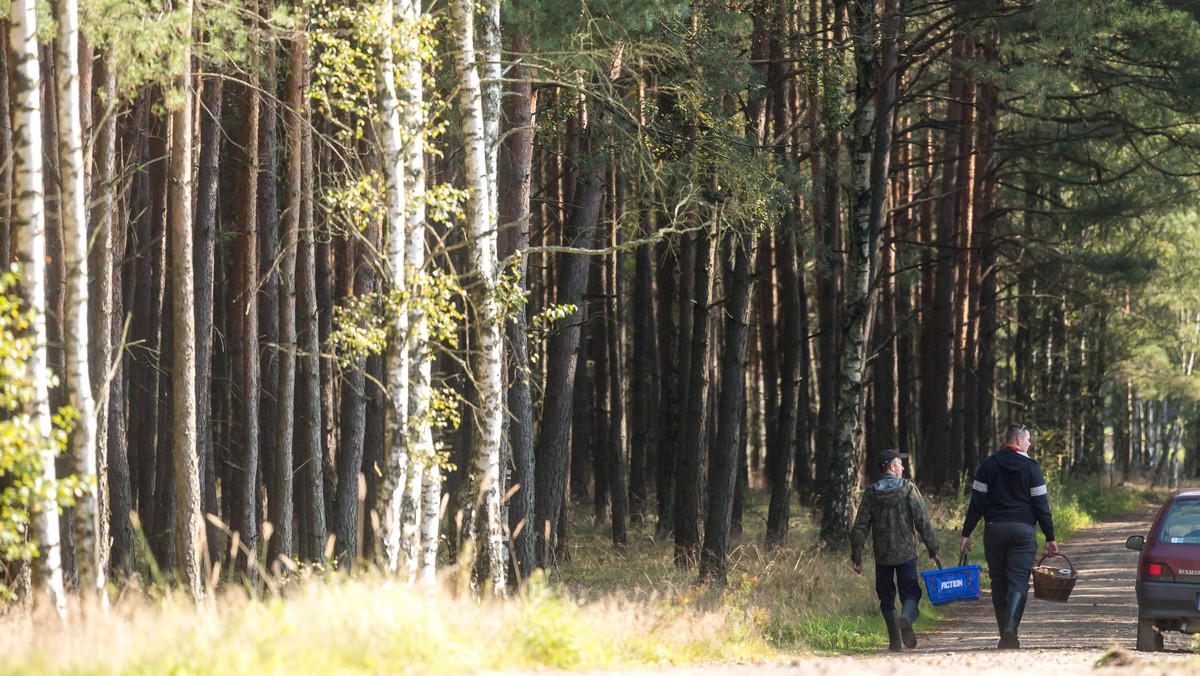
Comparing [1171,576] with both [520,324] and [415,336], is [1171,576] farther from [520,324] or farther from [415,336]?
[520,324]

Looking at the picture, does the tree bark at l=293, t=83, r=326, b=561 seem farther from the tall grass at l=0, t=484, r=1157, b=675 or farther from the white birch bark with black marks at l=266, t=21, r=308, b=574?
the tall grass at l=0, t=484, r=1157, b=675

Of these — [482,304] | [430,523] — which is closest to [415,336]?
[482,304]

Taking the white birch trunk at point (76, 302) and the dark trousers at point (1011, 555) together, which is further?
the dark trousers at point (1011, 555)

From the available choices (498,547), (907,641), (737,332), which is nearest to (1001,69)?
(737,332)

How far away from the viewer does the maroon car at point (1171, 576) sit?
1159cm

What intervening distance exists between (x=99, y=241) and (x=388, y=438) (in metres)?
6.53

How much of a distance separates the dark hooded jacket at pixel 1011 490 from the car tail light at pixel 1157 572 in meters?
0.98

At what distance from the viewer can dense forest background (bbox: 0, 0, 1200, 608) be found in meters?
11.0

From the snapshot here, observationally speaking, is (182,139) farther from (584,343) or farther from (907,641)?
(584,343)

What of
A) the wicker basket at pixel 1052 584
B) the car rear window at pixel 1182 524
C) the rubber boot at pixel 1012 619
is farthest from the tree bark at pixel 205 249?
the car rear window at pixel 1182 524

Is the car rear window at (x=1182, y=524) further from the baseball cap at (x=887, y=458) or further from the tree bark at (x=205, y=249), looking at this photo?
the tree bark at (x=205, y=249)

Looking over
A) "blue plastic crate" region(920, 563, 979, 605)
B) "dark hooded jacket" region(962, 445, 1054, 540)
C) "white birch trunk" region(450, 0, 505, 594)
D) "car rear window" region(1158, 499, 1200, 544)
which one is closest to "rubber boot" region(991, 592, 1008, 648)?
"blue plastic crate" region(920, 563, 979, 605)

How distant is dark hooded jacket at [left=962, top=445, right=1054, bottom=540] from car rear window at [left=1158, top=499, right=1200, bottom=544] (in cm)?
114

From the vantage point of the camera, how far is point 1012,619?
1180 centimetres
